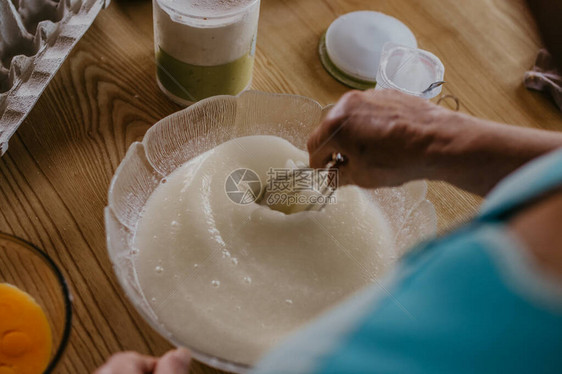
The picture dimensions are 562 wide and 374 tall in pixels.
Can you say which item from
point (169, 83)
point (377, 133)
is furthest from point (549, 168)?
point (169, 83)

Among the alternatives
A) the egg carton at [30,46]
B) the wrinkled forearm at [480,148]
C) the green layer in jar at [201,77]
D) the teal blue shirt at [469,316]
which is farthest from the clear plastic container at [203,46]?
the teal blue shirt at [469,316]

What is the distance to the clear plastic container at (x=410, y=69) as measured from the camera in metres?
0.79

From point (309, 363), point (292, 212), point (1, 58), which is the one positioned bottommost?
point (292, 212)

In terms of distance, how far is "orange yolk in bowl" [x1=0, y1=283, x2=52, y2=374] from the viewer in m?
0.49

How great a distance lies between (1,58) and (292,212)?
0.43m

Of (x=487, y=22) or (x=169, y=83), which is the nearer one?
(x=169, y=83)

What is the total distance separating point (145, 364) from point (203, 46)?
392mm

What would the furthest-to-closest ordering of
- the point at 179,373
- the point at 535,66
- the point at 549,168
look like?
the point at 535,66 → the point at 179,373 → the point at 549,168

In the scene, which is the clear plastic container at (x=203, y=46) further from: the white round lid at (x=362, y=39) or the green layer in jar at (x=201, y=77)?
the white round lid at (x=362, y=39)

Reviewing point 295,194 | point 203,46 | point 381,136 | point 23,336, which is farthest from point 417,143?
point 23,336

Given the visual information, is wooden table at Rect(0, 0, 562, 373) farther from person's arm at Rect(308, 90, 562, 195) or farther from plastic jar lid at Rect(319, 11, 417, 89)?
person's arm at Rect(308, 90, 562, 195)

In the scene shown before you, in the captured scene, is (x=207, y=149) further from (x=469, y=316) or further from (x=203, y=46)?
(x=469, y=316)

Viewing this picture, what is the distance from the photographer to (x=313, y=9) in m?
0.95

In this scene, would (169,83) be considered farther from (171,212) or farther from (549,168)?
(549,168)
